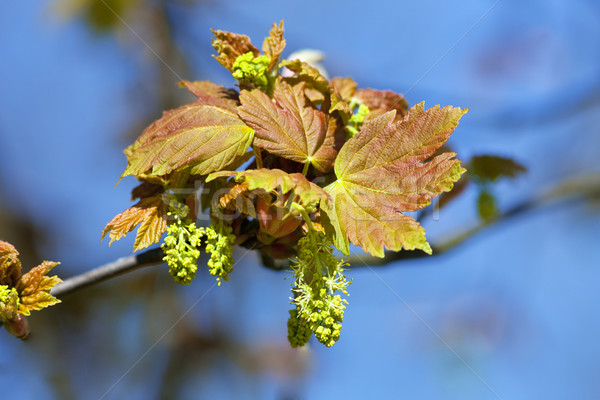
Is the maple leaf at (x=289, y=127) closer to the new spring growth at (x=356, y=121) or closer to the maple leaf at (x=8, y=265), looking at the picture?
the new spring growth at (x=356, y=121)

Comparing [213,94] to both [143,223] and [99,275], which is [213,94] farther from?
[99,275]

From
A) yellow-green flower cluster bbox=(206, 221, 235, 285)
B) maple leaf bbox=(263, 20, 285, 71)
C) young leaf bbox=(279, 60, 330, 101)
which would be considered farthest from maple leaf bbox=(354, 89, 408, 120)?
yellow-green flower cluster bbox=(206, 221, 235, 285)

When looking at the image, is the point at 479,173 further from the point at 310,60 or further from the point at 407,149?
the point at 407,149

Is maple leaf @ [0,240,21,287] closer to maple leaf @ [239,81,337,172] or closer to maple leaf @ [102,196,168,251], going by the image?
maple leaf @ [102,196,168,251]

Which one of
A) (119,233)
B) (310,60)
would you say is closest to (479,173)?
(310,60)

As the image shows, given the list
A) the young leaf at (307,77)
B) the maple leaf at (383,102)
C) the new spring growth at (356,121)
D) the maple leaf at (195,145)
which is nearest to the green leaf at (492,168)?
the maple leaf at (383,102)

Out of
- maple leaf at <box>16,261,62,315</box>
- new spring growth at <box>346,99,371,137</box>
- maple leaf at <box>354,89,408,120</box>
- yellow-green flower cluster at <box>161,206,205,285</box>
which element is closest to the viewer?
yellow-green flower cluster at <box>161,206,205,285</box>
